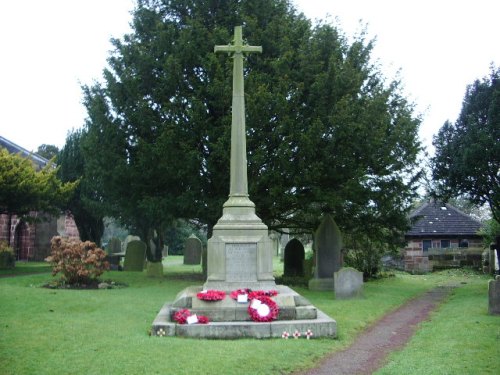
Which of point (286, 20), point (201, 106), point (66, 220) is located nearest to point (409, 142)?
point (286, 20)

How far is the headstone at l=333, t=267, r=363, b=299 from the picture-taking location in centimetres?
1480

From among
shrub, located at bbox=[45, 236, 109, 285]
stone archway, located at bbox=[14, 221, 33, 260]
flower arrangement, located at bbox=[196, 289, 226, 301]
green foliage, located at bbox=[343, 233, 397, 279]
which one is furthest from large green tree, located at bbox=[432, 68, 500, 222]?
stone archway, located at bbox=[14, 221, 33, 260]

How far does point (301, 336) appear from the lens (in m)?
9.27

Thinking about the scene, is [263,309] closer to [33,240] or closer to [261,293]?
[261,293]

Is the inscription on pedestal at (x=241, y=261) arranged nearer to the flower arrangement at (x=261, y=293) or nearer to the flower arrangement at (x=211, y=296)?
the flower arrangement at (x=261, y=293)

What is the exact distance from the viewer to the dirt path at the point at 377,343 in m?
7.47

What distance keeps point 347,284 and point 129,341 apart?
8.07 m

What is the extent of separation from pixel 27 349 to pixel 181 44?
1267 centimetres

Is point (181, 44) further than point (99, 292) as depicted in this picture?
Yes

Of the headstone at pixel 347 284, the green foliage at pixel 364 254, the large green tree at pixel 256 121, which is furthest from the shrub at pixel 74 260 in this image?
the green foliage at pixel 364 254

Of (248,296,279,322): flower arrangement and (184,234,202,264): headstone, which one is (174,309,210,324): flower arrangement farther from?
(184,234,202,264): headstone

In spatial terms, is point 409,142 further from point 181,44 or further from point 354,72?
point 181,44

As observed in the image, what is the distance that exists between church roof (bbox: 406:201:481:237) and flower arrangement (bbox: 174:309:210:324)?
73.8 feet

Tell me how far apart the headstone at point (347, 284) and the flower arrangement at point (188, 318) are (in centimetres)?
623
